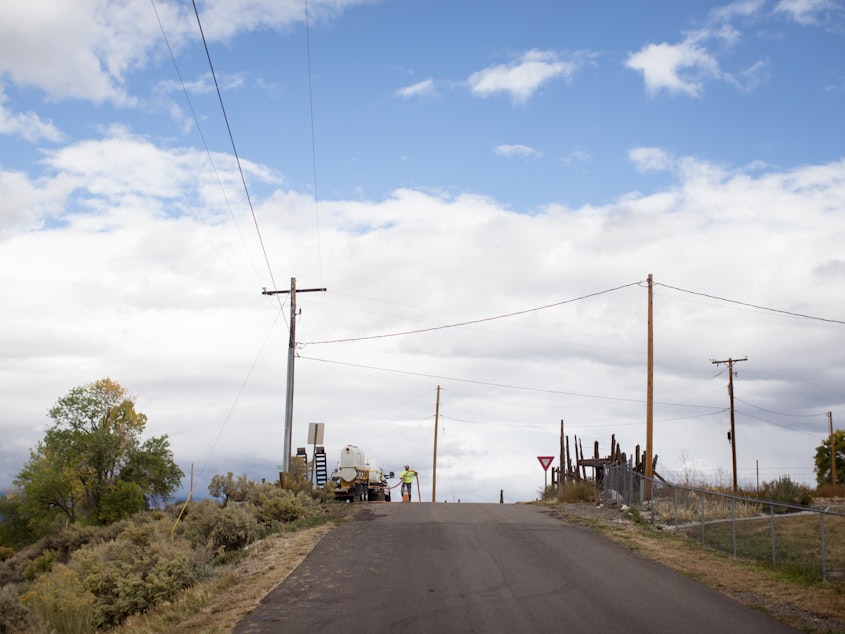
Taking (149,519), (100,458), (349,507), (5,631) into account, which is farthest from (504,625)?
Answer: (100,458)

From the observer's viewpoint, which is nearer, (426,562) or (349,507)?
(426,562)

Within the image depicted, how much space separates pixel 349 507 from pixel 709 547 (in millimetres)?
14837

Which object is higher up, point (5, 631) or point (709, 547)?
point (709, 547)

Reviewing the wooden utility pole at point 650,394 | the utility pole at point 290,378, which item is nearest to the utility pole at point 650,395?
the wooden utility pole at point 650,394

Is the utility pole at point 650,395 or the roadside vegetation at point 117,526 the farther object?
the utility pole at point 650,395

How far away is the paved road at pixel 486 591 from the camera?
11602mm

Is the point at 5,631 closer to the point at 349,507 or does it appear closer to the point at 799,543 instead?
the point at 349,507

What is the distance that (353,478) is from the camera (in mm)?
40219

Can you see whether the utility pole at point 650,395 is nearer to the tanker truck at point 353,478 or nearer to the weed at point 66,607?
the tanker truck at point 353,478

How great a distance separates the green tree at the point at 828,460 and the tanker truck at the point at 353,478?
49.0 m

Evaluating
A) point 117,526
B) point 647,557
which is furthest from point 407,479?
point 647,557

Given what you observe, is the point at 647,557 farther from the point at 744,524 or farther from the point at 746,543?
the point at 744,524

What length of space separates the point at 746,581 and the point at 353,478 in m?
27.0

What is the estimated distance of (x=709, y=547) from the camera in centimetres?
1992
